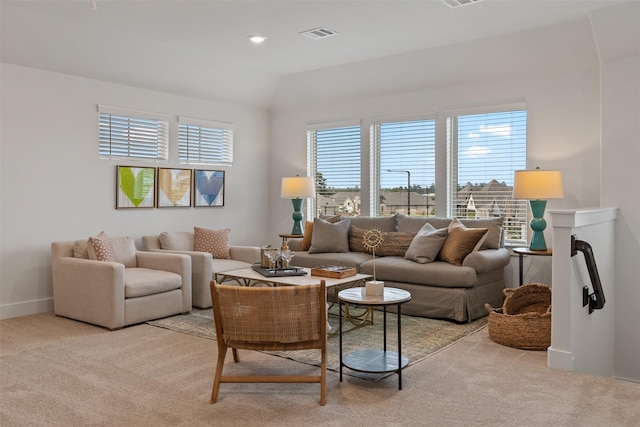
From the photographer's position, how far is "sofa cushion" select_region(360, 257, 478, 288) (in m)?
4.98

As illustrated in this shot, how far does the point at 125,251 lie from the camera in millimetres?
5621

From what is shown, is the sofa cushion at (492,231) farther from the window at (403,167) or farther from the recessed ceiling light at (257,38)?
the recessed ceiling light at (257,38)

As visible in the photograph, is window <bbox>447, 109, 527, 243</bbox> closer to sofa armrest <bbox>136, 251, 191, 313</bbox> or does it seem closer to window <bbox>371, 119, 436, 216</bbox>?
window <bbox>371, 119, 436, 216</bbox>

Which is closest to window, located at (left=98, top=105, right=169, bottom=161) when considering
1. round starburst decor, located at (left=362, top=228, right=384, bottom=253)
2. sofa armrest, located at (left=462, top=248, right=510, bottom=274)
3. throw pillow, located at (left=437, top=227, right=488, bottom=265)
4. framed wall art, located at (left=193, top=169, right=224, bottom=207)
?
framed wall art, located at (left=193, top=169, right=224, bottom=207)

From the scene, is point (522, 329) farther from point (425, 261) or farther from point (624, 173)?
point (624, 173)

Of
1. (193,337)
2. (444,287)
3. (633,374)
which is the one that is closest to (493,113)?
(444,287)

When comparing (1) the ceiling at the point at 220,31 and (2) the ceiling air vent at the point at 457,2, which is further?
(1) the ceiling at the point at 220,31

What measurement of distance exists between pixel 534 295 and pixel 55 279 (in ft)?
15.0

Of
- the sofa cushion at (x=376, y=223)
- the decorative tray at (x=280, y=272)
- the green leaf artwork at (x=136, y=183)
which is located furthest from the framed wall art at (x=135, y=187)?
the sofa cushion at (x=376, y=223)

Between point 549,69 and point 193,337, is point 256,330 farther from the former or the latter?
point 549,69

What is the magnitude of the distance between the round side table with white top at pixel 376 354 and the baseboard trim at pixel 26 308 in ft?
11.4

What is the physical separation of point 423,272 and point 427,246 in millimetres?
365

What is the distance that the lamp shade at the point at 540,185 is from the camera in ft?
16.6

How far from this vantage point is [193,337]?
177 inches
